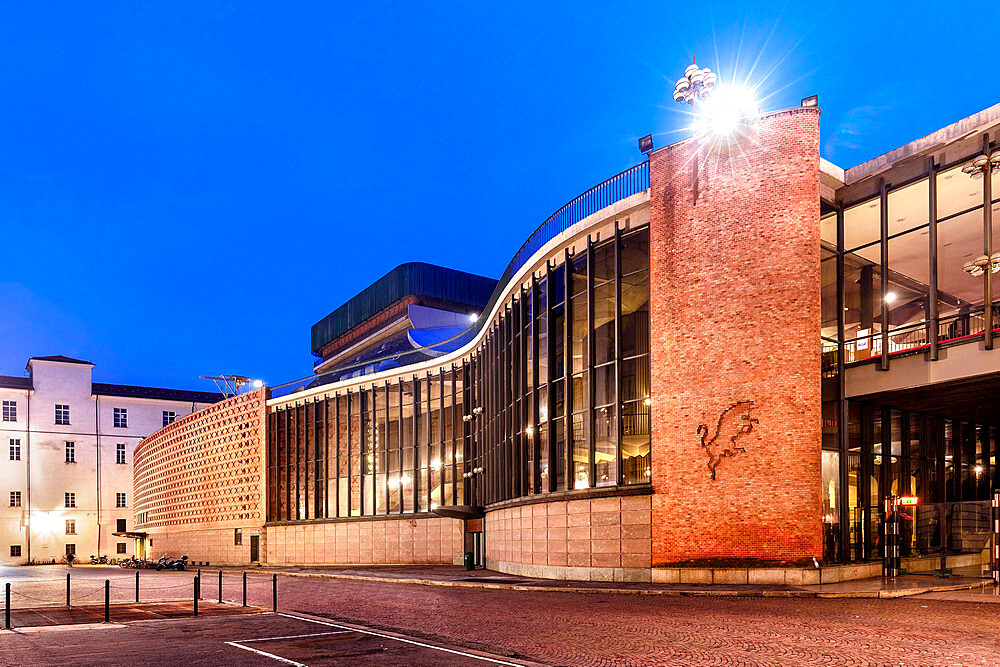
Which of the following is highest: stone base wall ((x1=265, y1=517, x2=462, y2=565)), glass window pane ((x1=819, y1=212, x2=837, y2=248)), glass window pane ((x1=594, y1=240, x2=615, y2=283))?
glass window pane ((x1=819, y1=212, x2=837, y2=248))

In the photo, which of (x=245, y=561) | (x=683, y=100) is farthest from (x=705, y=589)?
(x=245, y=561)

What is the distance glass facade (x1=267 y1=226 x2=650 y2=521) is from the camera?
26.2 meters

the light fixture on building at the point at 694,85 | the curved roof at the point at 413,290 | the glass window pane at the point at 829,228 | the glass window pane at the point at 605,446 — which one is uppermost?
the light fixture on building at the point at 694,85

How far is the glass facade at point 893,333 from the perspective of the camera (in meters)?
22.8

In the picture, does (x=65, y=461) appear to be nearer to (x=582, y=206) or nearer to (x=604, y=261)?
(x=582, y=206)

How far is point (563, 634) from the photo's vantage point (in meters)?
13.1

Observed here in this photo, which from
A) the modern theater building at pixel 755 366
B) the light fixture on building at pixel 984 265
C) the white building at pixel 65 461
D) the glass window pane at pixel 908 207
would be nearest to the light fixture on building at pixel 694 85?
the modern theater building at pixel 755 366

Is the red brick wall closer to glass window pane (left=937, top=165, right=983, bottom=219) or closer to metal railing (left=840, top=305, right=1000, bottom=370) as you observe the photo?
metal railing (left=840, top=305, right=1000, bottom=370)

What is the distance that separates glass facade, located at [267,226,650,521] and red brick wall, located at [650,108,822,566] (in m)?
1.66

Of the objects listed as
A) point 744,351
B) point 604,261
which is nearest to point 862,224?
point 744,351

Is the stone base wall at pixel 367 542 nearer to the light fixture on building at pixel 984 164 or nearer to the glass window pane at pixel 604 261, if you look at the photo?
the glass window pane at pixel 604 261

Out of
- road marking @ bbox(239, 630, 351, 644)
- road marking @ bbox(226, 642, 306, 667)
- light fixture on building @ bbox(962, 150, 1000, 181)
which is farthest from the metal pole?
road marking @ bbox(226, 642, 306, 667)

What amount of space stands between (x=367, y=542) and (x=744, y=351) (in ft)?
97.9

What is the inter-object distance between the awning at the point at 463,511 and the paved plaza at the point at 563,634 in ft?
52.9
